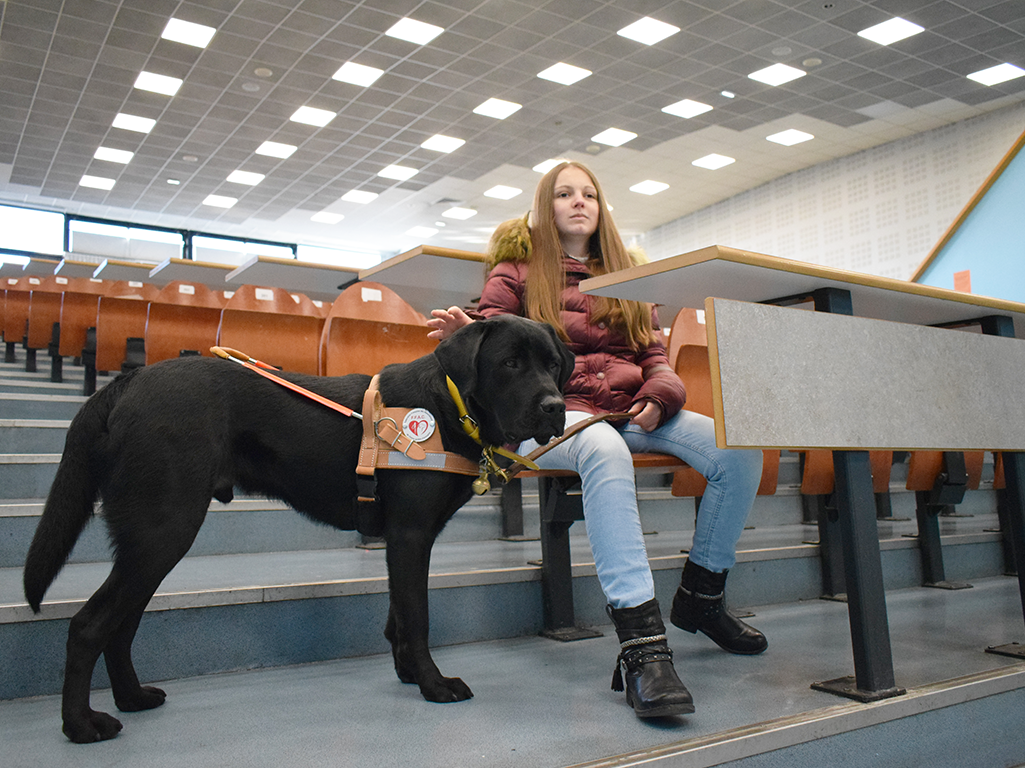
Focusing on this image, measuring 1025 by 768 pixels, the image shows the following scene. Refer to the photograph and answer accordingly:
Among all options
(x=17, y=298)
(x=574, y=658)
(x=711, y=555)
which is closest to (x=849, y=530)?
(x=711, y=555)

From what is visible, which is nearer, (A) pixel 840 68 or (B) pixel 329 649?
(B) pixel 329 649

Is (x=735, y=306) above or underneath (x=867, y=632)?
above

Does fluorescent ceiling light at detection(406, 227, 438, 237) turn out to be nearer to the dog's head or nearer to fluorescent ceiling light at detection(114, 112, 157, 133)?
fluorescent ceiling light at detection(114, 112, 157, 133)

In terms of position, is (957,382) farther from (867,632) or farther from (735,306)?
(735,306)

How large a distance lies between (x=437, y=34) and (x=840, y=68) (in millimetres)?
4660

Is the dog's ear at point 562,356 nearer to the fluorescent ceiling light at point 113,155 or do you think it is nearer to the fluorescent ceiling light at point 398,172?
the fluorescent ceiling light at point 398,172

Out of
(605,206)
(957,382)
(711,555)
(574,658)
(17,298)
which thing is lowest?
(574,658)

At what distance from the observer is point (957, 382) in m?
1.84

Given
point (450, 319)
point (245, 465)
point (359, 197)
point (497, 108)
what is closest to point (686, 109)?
point (497, 108)

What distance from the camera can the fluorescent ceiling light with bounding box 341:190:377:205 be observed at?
13438 millimetres

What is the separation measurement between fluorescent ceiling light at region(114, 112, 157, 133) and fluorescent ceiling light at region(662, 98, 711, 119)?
702 cm

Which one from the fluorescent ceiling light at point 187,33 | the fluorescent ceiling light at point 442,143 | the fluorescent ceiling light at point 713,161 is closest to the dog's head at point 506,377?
the fluorescent ceiling light at point 187,33

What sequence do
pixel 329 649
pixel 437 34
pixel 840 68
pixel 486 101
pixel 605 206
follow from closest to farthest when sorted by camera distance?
pixel 329 649
pixel 605 206
pixel 437 34
pixel 840 68
pixel 486 101

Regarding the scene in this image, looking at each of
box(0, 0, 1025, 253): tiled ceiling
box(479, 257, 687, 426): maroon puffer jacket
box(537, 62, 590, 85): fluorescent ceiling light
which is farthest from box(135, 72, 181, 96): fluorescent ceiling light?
box(479, 257, 687, 426): maroon puffer jacket
